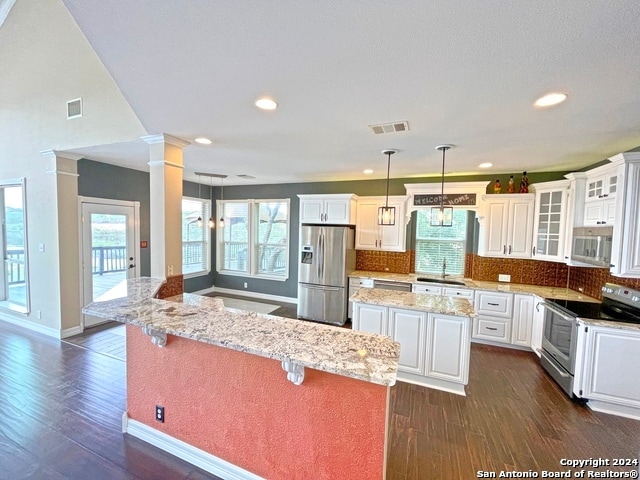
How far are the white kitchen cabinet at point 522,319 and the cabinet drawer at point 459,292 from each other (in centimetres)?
57

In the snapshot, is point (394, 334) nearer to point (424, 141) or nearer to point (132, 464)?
point (424, 141)

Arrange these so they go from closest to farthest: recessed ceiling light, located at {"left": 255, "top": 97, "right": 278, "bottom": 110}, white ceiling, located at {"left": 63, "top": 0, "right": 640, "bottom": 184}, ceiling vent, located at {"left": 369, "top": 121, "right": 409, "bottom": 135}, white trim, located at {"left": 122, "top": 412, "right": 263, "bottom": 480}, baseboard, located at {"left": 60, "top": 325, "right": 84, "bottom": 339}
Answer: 1. white ceiling, located at {"left": 63, "top": 0, "right": 640, "bottom": 184}
2. white trim, located at {"left": 122, "top": 412, "right": 263, "bottom": 480}
3. recessed ceiling light, located at {"left": 255, "top": 97, "right": 278, "bottom": 110}
4. ceiling vent, located at {"left": 369, "top": 121, "right": 409, "bottom": 135}
5. baseboard, located at {"left": 60, "top": 325, "right": 84, "bottom": 339}

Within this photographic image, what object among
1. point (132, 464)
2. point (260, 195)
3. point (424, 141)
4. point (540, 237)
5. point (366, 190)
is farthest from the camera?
point (260, 195)

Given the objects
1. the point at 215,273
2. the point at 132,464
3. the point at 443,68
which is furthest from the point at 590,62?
the point at 215,273

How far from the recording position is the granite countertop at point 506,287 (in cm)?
366

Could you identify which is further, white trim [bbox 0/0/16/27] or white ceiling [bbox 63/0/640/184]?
white trim [bbox 0/0/16/27]

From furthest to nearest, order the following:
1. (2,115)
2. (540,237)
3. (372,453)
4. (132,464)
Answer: (2,115) < (540,237) < (132,464) < (372,453)

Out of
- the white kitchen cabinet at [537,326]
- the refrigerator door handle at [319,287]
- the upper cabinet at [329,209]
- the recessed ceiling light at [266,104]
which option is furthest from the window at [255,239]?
the white kitchen cabinet at [537,326]

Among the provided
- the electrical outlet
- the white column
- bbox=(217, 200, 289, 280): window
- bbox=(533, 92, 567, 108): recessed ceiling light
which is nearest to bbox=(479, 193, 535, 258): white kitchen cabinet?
bbox=(533, 92, 567, 108): recessed ceiling light

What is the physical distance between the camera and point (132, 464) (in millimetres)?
1937

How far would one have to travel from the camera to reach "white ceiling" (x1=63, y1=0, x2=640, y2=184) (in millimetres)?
1290

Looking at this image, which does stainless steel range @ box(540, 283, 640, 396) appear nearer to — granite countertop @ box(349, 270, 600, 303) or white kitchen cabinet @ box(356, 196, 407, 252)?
granite countertop @ box(349, 270, 600, 303)

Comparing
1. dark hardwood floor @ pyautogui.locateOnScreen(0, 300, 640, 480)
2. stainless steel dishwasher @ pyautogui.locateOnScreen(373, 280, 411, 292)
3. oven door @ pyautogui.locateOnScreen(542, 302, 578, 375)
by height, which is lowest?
dark hardwood floor @ pyautogui.locateOnScreen(0, 300, 640, 480)

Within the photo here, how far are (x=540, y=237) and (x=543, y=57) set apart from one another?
11.3 ft
